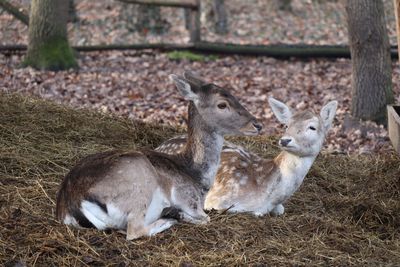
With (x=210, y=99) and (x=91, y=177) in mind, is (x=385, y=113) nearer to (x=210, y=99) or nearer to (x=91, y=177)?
(x=210, y=99)

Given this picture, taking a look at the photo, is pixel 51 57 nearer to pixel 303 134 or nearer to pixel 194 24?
pixel 194 24

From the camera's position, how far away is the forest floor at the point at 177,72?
1070cm

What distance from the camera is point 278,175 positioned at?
22.5 feet

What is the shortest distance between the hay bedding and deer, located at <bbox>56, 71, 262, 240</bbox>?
0.13 metres

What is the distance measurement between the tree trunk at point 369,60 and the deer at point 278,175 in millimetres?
3354

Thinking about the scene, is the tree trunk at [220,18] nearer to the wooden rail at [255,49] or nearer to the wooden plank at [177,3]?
the wooden rail at [255,49]

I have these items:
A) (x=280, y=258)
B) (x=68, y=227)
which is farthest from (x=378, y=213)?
(x=68, y=227)

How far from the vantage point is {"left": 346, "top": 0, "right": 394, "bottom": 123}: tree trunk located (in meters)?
10.2

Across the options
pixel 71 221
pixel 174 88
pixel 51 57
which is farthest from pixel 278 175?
pixel 51 57

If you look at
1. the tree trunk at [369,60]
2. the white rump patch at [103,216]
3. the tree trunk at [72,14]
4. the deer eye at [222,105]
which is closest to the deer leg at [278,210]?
the deer eye at [222,105]

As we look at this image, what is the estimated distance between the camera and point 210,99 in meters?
6.51

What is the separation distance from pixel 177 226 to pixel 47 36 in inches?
311

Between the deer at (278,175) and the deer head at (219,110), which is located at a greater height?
the deer head at (219,110)

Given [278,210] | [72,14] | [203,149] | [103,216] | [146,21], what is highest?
[203,149]
